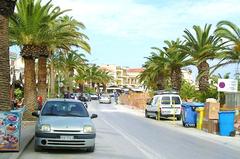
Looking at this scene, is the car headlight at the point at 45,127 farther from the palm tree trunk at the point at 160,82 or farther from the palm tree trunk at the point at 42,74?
the palm tree trunk at the point at 160,82

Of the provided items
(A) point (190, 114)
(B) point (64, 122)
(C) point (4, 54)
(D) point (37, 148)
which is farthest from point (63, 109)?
(A) point (190, 114)

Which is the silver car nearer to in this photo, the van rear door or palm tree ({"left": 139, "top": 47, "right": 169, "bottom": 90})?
the van rear door

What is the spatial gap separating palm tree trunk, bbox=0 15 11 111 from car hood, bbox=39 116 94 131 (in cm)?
186

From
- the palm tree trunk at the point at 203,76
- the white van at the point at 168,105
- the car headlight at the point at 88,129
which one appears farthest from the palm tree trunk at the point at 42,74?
the palm tree trunk at the point at 203,76

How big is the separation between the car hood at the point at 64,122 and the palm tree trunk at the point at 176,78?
1635 inches

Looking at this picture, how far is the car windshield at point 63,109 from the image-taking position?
50.9ft

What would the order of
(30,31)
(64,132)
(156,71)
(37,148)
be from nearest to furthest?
1. (64,132)
2. (37,148)
3. (30,31)
4. (156,71)

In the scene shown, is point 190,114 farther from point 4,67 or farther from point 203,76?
point 203,76

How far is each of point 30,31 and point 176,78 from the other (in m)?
31.4

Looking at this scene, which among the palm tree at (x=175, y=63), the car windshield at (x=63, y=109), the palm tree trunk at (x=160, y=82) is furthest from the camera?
the palm tree trunk at (x=160, y=82)

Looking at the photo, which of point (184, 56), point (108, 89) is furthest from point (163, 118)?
point (108, 89)

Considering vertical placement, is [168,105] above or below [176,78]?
below

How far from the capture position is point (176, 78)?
56.9m

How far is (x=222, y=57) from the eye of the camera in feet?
124
